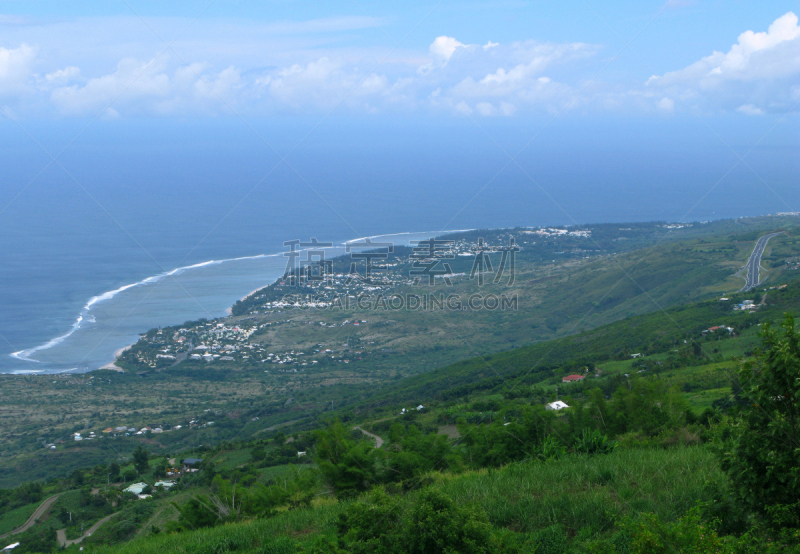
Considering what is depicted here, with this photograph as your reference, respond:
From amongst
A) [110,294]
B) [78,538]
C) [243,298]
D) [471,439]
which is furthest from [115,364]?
[471,439]

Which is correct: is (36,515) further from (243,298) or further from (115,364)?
(243,298)

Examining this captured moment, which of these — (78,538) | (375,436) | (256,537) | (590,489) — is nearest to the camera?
(590,489)

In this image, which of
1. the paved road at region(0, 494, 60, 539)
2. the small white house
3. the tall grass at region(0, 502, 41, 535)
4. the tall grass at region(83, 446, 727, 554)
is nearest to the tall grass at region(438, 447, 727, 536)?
the tall grass at region(83, 446, 727, 554)

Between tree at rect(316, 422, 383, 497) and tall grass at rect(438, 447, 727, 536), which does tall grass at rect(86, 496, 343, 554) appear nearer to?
tree at rect(316, 422, 383, 497)

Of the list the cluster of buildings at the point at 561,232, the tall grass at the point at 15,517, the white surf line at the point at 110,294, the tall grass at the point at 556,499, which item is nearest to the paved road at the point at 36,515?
the tall grass at the point at 15,517

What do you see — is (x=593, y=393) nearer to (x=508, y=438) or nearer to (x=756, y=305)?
(x=508, y=438)

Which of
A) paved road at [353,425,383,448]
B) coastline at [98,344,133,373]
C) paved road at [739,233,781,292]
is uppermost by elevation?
paved road at [739,233,781,292]
